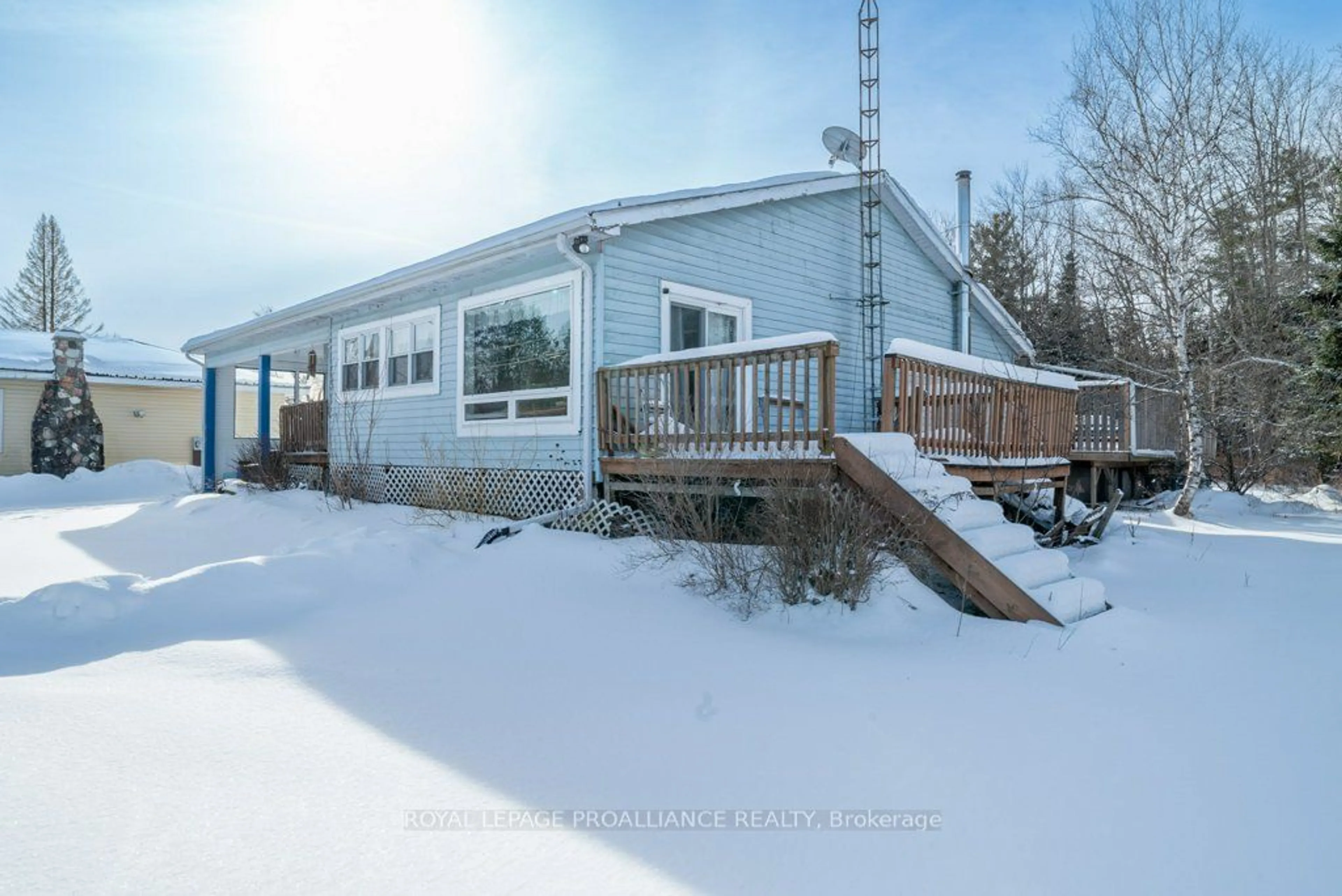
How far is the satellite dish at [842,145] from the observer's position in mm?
10312

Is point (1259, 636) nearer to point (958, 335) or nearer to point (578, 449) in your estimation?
point (578, 449)

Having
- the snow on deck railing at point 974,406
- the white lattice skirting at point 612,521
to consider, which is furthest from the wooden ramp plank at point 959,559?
the white lattice skirting at point 612,521

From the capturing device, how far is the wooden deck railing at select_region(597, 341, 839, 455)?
6.07 meters

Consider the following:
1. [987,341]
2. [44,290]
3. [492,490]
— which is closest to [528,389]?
[492,490]

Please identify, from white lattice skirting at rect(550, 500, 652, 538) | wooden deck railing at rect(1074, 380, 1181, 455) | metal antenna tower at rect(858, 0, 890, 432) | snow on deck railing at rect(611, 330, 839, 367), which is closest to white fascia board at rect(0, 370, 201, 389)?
white lattice skirting at rect(550, 500, 652, 538)

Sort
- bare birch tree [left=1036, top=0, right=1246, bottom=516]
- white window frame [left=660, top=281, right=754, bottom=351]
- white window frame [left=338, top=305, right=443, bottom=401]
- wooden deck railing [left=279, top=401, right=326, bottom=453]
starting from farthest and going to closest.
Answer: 1. wooden deck railing [left=279, top=401, right=326, bottom=453]
2. bare birch tree [left=1036, top=0, right=1246, bottom=516]
3. white window frame [left=338, top=305, right=443, bottom=401]
4. white window frame [left=660, top=281, right=754, bottom=351]

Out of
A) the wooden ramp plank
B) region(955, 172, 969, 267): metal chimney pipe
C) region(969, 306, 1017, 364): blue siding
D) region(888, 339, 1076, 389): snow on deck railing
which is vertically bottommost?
the wooden ramp plank

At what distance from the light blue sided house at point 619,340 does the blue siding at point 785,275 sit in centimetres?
2

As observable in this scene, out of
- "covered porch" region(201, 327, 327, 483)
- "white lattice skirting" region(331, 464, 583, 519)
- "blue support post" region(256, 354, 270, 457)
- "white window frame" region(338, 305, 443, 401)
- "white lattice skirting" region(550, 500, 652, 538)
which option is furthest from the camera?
"blue support post" region(256, 354, 270, 457)

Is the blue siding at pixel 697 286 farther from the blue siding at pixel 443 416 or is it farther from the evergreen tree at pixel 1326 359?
the evergreen tree at pixel 1326 359

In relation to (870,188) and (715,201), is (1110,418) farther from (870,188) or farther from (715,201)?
(715,201)

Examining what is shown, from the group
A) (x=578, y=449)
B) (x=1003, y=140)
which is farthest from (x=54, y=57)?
(x=1003, y=140)

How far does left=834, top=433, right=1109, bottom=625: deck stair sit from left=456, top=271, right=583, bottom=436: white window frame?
10.9ft

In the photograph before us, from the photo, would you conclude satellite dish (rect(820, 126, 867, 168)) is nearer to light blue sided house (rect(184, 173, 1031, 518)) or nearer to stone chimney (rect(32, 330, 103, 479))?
light blue sided house (rect(184, 173, 1031, 518))
